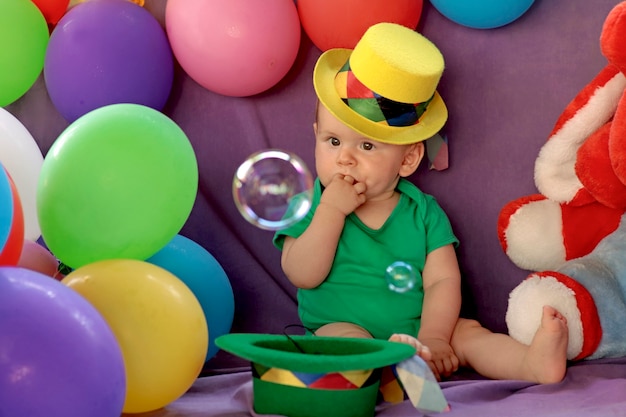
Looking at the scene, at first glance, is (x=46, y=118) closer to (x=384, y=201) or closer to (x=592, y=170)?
(x=384, y=201)

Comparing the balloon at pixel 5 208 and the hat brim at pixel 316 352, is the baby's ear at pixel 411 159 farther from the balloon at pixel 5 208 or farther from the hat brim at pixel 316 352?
the balloon at pixel 5 208

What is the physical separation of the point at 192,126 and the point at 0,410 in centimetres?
103

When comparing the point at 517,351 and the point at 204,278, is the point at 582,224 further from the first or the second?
the point at 204,278

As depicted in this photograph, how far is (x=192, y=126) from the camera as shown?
2023 mm

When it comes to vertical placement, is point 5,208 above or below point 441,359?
above

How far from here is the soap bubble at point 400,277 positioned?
1684mm

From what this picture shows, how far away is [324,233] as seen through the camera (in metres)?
1.73

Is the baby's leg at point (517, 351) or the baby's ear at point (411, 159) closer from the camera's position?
the baby's leg at point (517, 351)

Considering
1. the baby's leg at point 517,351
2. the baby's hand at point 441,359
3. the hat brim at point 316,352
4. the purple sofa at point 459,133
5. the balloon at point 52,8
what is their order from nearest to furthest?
the hat brim at point 316,352 < the baby's leg at point 517,351 < the baby's hand at point 441,359 < the purple sofa at point 459,133 < the balloon at point 52,8

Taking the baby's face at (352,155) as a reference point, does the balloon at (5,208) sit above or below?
above

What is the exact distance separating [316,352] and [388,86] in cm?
54

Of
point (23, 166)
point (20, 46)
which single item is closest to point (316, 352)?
point (23, 166)

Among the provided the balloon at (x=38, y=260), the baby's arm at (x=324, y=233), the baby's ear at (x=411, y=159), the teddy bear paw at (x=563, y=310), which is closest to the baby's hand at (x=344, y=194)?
the baby's arm at (x=324, y=233)

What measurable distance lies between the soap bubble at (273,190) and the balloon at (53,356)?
16.3 inches
